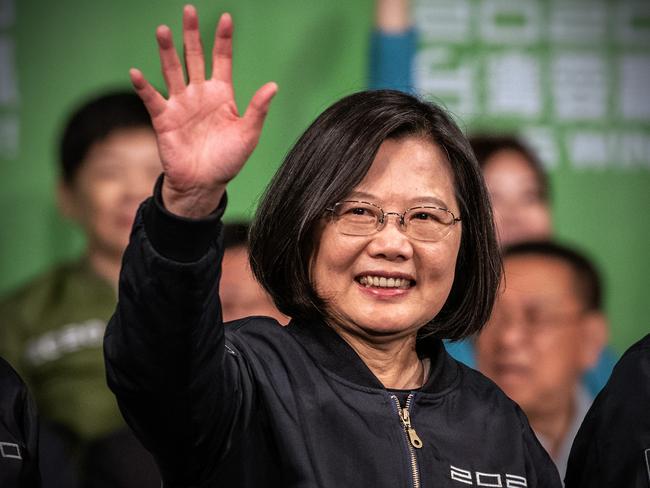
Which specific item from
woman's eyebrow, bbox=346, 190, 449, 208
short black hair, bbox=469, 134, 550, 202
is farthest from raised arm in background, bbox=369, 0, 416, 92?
woman's eyebrow, bbox=346, 190, 449, 208

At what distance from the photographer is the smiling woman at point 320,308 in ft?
5.42

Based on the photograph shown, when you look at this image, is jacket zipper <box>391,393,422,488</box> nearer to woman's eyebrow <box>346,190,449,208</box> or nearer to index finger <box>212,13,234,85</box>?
woman's eyebrow <box>346,190,449,208</box>

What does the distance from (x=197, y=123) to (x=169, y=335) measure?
302mm

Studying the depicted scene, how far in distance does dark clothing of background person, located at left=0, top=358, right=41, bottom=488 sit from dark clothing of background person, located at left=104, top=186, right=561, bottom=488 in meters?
0.34

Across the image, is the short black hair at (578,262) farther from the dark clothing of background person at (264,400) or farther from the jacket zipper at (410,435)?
the jacket zipper at (410,435)

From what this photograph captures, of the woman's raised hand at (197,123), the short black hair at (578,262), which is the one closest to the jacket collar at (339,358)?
the woman's raised hand at (197,123)

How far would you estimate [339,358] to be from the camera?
1998mm

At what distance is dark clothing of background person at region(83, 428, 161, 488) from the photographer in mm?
3453

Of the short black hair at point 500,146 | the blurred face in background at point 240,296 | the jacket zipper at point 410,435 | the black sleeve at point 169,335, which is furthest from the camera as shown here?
the short black hair at point 500,146

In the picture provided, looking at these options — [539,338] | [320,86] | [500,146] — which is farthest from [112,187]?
[539,338]

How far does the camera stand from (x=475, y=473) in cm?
199

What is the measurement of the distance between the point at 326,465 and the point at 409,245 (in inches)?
15.3

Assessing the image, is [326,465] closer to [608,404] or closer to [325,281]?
[325,281]

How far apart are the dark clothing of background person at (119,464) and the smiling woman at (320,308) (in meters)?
1.50
